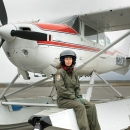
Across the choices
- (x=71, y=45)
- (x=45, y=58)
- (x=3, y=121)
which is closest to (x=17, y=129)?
(x=3, y=121)

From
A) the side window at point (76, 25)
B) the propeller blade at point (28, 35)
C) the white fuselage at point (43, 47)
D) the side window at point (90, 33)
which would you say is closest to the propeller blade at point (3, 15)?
the white fuselage at point (43, 47)

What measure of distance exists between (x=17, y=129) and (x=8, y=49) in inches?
83.3

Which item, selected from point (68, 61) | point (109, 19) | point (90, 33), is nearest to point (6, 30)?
point (68, 61)

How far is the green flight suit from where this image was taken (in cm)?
384

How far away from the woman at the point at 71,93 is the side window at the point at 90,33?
3.15 metres

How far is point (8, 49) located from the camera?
5.67 meters

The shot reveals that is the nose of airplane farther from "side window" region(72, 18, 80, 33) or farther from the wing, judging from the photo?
the wing

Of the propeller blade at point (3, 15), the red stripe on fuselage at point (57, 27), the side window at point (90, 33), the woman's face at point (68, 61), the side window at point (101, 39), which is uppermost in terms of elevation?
the propeller blade at point (3, 15)

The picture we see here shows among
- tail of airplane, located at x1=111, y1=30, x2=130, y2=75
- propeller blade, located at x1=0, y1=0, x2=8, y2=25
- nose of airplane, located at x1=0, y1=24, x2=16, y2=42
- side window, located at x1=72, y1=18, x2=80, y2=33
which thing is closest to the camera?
nose of airplane, located at x1=0, y1=24, x2=16, y2=42

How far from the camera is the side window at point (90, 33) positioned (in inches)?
277

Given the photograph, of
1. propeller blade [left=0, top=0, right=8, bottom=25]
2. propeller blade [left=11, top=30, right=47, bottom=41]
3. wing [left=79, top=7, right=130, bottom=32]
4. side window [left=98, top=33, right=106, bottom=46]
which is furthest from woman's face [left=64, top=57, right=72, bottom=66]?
side window [left=98, top=33, right=106, bottom=46]

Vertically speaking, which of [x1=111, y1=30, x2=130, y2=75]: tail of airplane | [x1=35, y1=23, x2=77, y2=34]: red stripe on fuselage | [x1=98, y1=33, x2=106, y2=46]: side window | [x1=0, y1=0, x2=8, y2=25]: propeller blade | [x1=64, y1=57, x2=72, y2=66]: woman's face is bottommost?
[x1=111, y1=30, x2=130, y2=75]: tail of airplane

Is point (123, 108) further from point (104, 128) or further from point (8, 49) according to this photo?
point (8, 49)

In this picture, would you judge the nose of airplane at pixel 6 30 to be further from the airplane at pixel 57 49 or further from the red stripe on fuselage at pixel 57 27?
the red stripe on fuselage at pixel 57 27
